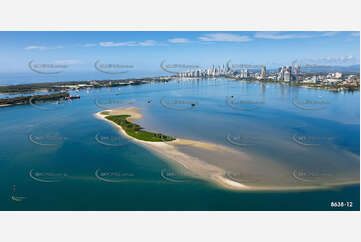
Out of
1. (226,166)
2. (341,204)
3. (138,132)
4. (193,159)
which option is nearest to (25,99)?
(138,132)

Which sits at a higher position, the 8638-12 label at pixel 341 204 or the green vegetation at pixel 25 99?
the green vegetation at pixel 25 99

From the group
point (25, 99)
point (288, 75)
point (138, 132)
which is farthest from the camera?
point (288, 75)

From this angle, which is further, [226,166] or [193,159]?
[193,159]

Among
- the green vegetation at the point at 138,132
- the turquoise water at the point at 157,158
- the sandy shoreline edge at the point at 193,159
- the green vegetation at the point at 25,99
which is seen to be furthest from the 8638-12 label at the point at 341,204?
the green vegetation at the point at 25,99

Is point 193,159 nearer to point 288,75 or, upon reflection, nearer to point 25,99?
point 25,99

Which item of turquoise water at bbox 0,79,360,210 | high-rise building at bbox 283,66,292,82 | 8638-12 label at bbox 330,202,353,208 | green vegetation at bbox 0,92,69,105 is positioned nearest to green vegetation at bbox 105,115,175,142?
turquoise water at bbox 0,79,360,210

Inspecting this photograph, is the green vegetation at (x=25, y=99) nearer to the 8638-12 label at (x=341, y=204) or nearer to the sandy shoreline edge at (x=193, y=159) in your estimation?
the sandy shoreline edge at (x=193, y=159)

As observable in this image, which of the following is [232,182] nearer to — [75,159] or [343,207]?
[343,207]

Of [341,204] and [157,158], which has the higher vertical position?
[157,158]
